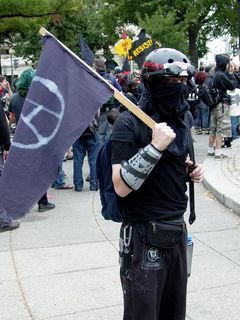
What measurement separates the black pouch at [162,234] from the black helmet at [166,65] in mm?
754

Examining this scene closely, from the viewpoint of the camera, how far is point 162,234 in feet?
8.61

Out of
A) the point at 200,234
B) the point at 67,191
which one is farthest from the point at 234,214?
the point at 67,191

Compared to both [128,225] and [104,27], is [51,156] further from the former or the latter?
[104,27]

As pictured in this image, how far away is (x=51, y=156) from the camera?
2680mm

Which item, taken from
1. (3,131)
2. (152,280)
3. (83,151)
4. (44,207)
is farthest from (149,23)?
(152,280)

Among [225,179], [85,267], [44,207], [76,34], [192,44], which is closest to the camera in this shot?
[85,267]

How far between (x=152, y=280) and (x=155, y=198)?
1.36 feet

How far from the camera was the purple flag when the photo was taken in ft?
8.64

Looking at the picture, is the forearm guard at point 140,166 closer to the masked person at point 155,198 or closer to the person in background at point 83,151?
the masked person at point 155,198

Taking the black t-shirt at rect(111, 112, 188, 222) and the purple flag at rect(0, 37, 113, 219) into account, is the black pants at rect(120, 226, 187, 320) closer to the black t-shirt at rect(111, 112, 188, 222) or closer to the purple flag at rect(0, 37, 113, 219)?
the black t-shirt at rect(111, 112, 188, 222)

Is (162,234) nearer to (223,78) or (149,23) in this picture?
(223,78)

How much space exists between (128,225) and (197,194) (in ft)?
17.6

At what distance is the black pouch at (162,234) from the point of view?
262cm


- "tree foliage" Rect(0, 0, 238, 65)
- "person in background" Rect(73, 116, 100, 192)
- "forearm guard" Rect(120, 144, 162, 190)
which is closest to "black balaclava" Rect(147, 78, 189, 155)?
"forearm guard" Rect(120, 144, 162, 190)
